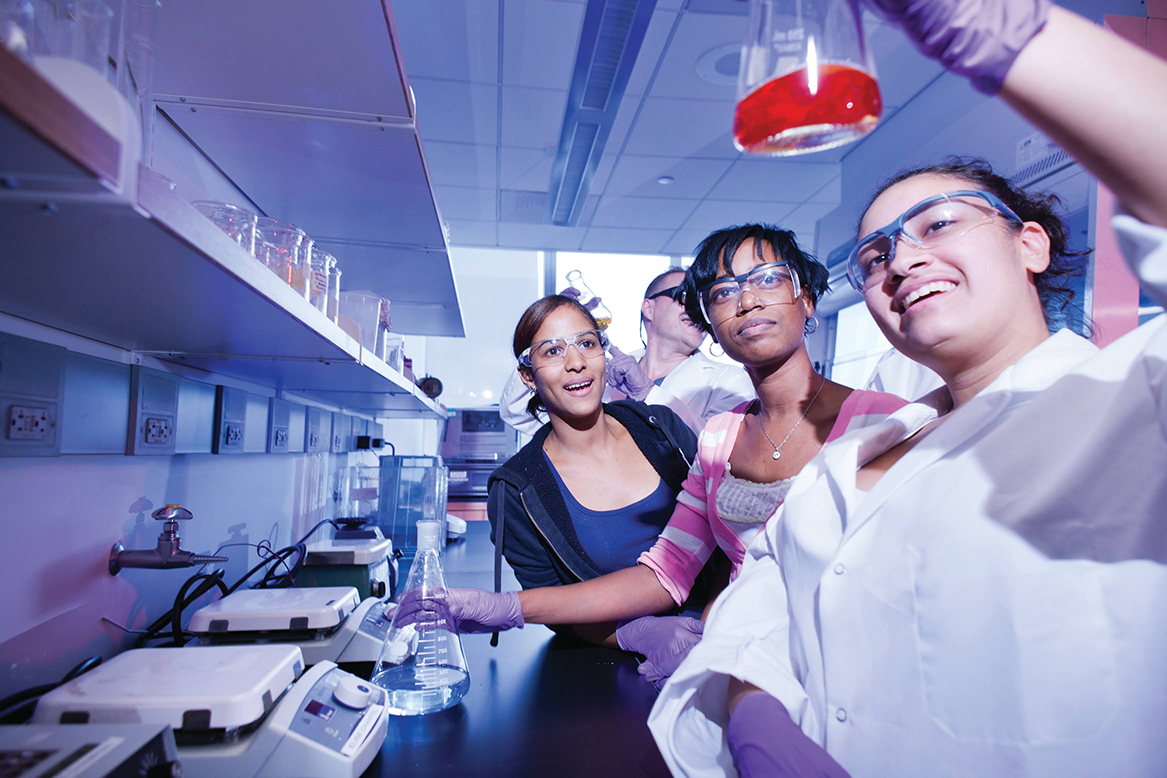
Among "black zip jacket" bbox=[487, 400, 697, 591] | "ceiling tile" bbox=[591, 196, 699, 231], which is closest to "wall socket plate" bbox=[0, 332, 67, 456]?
"black zip jacket" bbox=[487, 400, 697, 591]

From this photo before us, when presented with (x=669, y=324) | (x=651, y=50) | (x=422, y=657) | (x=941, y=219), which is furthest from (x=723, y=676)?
(x=651, y=50)

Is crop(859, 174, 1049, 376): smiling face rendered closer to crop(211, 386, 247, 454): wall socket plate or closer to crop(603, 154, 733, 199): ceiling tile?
crop(211, 386, 247, 454): wall socket plate

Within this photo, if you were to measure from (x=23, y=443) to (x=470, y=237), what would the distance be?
4640 millimetres

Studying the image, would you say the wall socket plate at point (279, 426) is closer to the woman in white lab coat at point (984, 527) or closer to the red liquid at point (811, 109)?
the woman in white lab coat at point (984, 527)

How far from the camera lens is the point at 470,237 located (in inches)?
210

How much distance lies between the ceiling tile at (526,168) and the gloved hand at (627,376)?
1.68m

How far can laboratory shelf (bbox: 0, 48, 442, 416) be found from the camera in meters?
0.37

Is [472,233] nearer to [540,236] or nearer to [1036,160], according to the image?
[540,236]

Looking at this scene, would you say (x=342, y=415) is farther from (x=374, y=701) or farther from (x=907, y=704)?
(x=907, y=704)

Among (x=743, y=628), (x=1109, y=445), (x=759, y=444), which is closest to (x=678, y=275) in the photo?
(x=759, y=444)

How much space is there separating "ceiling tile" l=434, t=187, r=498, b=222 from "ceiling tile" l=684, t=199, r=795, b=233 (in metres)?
1.58

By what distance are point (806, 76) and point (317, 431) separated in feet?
7.82

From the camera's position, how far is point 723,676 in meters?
Result: 0.90

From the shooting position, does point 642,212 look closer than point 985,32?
No
